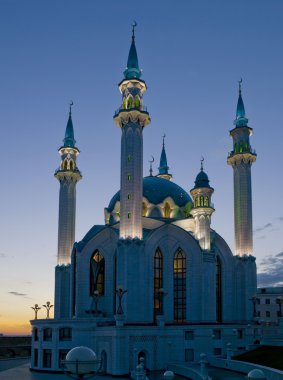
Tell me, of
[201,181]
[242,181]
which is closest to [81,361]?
[201,181]

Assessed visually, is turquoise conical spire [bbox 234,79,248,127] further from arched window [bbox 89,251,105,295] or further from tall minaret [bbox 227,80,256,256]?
arched window [bbox 89,251,105,295]

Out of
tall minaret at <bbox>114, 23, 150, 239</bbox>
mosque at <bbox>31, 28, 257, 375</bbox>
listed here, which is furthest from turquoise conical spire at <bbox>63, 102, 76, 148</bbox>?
tall minaret at <bbox>114, 23, 150, 239</bbox>

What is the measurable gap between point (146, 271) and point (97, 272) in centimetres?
657

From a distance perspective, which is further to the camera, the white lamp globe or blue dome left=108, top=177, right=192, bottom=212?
blue dome left=108, top=177, right=192, bottom=212

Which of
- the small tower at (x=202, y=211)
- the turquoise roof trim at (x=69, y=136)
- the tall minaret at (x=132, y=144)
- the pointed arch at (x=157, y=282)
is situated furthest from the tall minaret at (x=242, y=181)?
the turquoise roof trim at (x=69, y=136)

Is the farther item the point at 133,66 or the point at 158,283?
the point at 133,66

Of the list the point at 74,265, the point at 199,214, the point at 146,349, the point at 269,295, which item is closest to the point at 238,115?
the point at 199,214

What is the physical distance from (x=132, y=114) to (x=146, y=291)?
1788 centimetres

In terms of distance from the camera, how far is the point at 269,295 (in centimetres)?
9225

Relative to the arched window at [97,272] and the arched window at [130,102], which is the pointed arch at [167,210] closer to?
the arched window at [97,272]

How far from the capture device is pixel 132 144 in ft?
178

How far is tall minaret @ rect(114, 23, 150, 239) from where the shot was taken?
51938 millimetres

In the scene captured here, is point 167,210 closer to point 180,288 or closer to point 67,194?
point 180,288

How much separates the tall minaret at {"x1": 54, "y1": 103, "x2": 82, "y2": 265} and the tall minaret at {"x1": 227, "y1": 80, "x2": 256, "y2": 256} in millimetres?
18930
